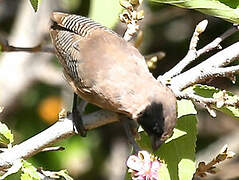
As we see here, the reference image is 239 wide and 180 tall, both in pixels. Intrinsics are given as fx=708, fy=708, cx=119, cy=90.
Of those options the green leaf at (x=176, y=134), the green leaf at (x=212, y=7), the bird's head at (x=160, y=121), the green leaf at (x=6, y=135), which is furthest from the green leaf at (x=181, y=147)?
the green leaf at (x=6, y=135)

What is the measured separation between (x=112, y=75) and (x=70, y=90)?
3.17 meters

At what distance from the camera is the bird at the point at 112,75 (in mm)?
2504

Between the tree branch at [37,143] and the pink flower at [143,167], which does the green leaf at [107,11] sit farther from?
the pink flower at [143,167]

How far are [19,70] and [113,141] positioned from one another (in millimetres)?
1064

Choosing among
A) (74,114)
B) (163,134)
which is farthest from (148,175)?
(74,114)

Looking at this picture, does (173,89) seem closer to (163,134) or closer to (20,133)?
(163,134)

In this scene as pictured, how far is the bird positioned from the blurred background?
207cm

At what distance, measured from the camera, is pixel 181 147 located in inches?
103

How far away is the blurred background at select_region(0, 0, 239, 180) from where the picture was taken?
544 centimetres

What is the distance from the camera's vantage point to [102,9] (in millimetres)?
2752

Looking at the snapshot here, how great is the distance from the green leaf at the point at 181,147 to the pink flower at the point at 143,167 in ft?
0.29

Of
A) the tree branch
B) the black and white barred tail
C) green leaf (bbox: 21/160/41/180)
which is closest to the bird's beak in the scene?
the tree branch

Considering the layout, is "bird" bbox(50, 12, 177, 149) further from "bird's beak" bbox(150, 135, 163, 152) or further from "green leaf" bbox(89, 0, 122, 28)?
"green leaf" bbox(89, 0, 122, 28)

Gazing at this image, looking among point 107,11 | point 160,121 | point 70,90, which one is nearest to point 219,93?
point 160,121
